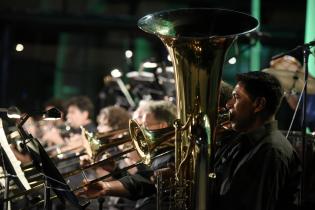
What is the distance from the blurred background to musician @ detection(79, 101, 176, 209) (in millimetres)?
6995

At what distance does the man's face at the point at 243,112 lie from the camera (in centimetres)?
416

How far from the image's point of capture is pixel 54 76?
48.1ft

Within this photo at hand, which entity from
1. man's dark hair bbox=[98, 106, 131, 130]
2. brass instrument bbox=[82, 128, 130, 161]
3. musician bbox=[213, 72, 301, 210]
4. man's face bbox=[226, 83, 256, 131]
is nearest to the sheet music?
brass instrument bbox=[82, 128, 130, 161]

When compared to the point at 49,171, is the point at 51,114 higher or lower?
higher

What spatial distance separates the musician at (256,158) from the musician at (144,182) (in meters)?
0.76

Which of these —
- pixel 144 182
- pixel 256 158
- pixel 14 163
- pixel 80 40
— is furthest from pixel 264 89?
pixel 80 40

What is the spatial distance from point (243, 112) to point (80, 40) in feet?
36.0

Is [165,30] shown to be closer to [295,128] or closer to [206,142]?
[206,142]

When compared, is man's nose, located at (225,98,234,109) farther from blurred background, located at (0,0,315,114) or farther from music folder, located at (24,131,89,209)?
blurred background, located at (0,0,315,114)

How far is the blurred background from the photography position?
13398 mm

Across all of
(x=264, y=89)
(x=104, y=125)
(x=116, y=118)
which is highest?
(x=264, y=89)

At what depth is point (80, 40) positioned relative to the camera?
14695 millimetres

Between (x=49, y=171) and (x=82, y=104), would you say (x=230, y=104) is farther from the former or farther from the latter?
(x=82, y=104)

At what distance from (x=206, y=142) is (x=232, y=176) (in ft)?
2.17
